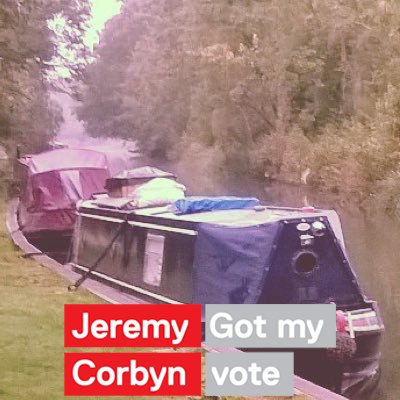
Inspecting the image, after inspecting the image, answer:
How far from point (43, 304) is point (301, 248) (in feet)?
4.46

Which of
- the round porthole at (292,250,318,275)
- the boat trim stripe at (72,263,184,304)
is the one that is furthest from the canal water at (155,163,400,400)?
the boat trim stripe at (72,263,184,304)

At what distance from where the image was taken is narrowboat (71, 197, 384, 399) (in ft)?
12.8

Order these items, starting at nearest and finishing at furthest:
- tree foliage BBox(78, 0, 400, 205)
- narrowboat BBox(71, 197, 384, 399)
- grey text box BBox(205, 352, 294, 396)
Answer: grey text box BBox(205, 352, 294, 396)
narrowboat BBox(71, 197, 384, 399)
tree foliage BBox(78, 0, 400, 205)

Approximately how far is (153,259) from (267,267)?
105 cm

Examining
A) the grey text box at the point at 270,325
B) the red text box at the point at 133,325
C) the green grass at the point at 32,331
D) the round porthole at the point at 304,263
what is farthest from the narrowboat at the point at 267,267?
the red text box at the point at 133,325

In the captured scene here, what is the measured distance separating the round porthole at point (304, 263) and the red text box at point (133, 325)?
167 centimetres

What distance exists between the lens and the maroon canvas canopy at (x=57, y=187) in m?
Answer: 8.45

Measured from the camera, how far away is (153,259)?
4.79m

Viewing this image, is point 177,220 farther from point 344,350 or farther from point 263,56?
point 263,56

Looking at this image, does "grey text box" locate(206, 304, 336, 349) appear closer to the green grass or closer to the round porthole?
the green grass

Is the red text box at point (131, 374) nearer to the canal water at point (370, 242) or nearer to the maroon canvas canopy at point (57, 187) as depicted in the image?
the canal water at point (370, 242)

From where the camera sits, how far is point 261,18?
19.0 m

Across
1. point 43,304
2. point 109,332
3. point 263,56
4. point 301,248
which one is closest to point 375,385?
point 301,248

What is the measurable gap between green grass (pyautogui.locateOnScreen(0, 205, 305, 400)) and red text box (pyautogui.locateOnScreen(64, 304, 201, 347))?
17 cm
